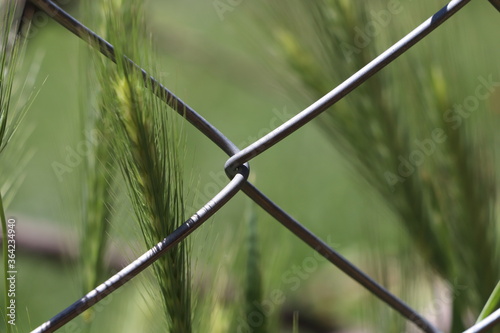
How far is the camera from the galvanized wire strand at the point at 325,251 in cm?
28

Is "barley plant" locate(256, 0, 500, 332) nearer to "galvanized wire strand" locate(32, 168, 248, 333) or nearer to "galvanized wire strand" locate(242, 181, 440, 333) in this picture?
"galvanized wire strand" locate(242, 181, 440, 333)

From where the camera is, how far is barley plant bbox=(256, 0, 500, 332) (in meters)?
0.38

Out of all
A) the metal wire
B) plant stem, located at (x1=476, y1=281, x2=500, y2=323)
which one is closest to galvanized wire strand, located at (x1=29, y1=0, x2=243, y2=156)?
the metal wire

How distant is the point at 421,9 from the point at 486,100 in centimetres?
7

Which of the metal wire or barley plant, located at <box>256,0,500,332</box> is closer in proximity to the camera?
the metal wire

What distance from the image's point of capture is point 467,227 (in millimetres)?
382

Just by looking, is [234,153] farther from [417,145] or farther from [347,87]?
[417,145]

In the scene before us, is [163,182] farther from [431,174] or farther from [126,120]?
[431,174]

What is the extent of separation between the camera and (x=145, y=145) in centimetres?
23

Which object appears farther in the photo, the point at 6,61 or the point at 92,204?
the point at 92,204

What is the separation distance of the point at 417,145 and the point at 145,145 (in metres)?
0.22

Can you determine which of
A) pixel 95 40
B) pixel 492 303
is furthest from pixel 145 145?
pixel 492 303

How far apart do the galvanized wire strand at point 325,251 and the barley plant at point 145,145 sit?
Answer: 38 millimetres

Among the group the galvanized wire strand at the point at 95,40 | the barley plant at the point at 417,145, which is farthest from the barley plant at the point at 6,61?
the barley plant at the point at 417,145
